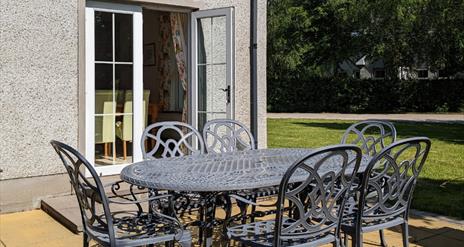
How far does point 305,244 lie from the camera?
8.59 ft

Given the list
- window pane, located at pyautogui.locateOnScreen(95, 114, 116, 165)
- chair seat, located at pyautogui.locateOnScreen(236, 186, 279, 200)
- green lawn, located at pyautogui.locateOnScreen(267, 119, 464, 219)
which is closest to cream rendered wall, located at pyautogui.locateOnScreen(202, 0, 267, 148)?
window pane, located at pyautogui.locateOnScreen(95, 114, 116, 165)

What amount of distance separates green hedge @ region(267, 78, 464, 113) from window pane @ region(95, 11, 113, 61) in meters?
18.9

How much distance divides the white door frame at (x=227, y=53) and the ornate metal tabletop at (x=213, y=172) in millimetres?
2227

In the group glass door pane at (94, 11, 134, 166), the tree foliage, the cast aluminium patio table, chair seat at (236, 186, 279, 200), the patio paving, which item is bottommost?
the patio paving

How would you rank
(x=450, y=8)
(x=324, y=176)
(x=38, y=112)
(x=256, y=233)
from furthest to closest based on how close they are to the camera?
(x=450, y=8) → (x=38, y=112) → (x=256, y=233) → (x=324, y=176)

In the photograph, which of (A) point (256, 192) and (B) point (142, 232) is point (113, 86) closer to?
(A) point (256, 192)

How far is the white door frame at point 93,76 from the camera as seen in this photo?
5496mm

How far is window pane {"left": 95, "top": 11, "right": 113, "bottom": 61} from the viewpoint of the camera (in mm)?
5629

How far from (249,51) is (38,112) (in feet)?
9.22

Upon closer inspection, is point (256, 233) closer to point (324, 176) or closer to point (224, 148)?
point (324, 176)

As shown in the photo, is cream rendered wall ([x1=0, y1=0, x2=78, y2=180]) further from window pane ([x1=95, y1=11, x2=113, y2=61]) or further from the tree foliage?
the tree foliage

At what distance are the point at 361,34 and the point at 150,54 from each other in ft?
58.2

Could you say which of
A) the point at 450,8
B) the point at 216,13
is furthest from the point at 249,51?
the point at 450,8

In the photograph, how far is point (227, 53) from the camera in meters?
6.05
